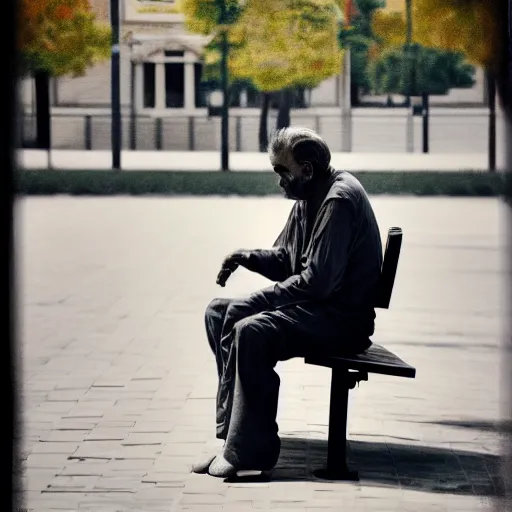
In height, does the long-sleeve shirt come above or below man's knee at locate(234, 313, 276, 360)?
above

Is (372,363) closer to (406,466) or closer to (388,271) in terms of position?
(388,271)

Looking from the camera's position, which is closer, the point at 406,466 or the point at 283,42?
the point at 406,466

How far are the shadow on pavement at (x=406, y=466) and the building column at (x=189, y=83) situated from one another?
3219 cm

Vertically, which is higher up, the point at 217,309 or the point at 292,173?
the point at 292,173

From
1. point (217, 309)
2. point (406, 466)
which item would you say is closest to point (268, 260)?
point (217, 309)

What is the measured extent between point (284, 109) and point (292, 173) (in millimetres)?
29492

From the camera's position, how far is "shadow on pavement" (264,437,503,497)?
4.63 m

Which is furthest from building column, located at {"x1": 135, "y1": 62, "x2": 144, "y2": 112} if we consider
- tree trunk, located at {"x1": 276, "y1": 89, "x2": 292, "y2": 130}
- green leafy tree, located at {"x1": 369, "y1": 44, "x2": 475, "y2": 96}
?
green leafy tree, located at {"x1": 369, "y1": 44, "x2": 475, "y2": 96}

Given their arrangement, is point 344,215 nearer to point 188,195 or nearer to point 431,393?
point 431,393

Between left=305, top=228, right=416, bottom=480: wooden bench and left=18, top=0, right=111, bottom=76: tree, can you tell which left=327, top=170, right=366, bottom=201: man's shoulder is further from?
left=18, top=0, right=111, bottom=76: tree

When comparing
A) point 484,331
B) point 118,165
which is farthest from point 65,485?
point 118,165

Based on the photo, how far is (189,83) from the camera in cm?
3847

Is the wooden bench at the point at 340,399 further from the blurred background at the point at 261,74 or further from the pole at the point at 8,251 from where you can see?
the blurred background at the point at 261,74

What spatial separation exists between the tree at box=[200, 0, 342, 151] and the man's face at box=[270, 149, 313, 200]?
23.7 m
